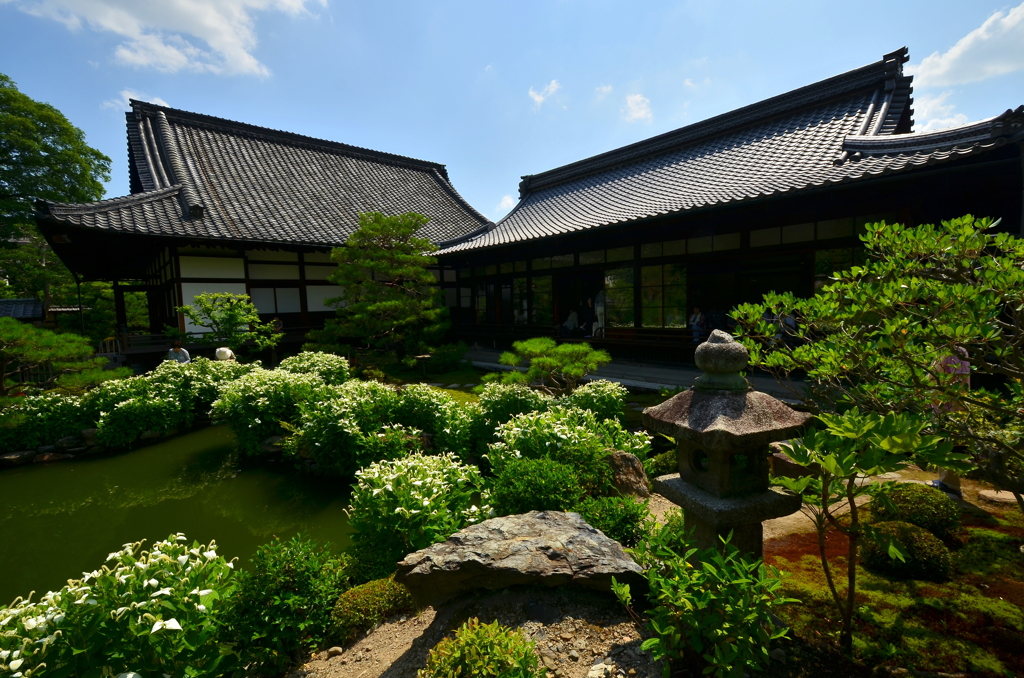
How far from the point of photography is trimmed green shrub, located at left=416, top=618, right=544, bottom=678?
7.09ft

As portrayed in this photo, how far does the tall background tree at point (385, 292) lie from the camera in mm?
13305

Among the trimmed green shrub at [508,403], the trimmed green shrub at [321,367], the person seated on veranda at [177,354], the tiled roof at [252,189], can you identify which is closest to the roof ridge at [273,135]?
the tiled roof at [252,189]

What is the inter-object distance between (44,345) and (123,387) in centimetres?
135

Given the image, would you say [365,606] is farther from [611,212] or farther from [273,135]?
[273,135]

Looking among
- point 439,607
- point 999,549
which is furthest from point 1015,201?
point 439,607

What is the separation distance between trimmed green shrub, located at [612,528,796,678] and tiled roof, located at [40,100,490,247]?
46.7ft

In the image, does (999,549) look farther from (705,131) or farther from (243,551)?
(705,131)

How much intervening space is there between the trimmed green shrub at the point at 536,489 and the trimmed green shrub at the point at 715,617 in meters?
1.53

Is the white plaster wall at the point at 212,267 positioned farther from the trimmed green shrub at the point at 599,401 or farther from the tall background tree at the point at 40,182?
the trimmed green shrub at the point at 599,401

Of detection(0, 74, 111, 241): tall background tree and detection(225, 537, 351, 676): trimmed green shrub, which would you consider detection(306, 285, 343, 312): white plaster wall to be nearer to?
detection(225, 537, 351, 676): trimmed green shrub

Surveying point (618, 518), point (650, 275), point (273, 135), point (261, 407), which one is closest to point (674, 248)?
point (650, 275)

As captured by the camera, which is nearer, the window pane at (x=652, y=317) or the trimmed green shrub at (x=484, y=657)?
the trimmed green shrub at (x=484, y=657)

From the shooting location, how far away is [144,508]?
636cm

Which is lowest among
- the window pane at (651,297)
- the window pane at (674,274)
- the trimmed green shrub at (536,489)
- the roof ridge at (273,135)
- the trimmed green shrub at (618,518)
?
the trimmed green shrub at (618,518)
